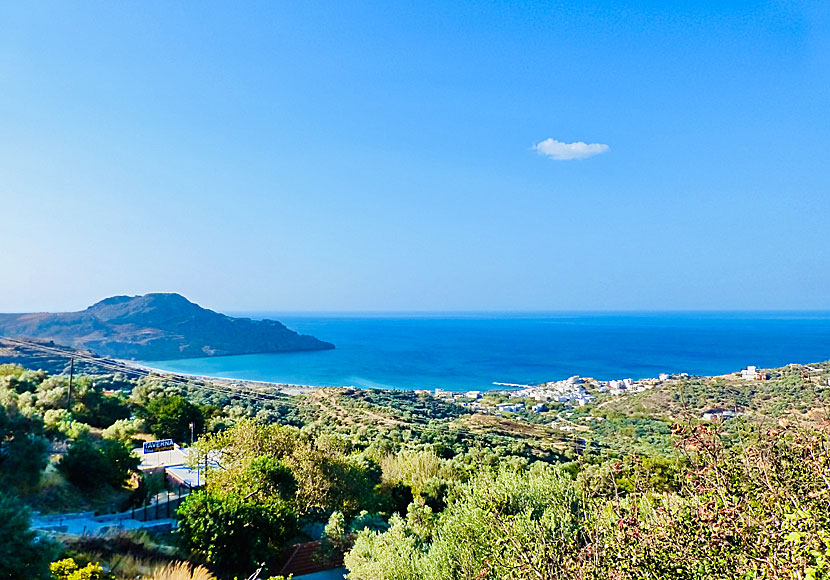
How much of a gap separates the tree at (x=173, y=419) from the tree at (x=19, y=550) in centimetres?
1983

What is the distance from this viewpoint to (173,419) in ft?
84.1

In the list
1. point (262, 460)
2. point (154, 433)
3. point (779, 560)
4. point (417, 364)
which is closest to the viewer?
point (779, 560)

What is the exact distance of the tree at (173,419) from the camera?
82.9 feet

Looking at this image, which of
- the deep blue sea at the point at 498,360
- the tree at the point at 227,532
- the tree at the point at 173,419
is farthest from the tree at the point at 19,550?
the deep blue sea at the point at 498,360

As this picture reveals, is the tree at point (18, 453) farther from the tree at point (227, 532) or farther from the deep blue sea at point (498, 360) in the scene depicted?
the deep blue sea at point (498, 360)

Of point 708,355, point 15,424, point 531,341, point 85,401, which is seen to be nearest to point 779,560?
point 15,424

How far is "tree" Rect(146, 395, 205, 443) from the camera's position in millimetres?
25281

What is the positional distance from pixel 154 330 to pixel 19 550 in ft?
437

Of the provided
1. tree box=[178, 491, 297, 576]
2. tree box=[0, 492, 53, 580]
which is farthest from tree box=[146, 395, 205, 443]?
tree box=[0, 492, 53, 580]

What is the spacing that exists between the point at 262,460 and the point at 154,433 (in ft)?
44.4

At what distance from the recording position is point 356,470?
16.9 m

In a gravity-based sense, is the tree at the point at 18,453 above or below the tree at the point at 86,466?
above

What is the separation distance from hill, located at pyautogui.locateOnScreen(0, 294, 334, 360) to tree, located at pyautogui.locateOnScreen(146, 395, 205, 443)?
315 ft

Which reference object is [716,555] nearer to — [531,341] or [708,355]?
[708,355]
